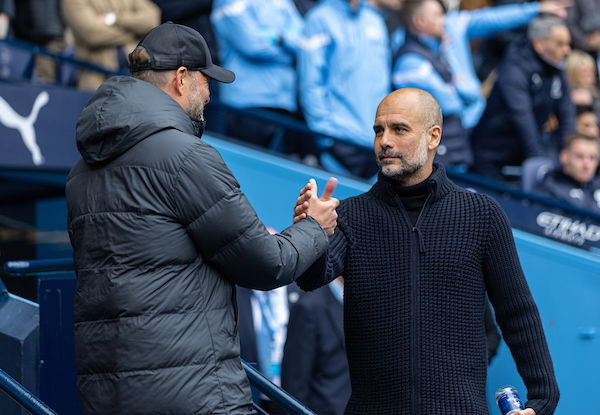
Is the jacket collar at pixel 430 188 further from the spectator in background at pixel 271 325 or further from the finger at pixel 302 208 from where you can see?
the spectator in background at pixel 271 325

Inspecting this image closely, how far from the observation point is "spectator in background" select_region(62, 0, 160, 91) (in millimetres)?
6191

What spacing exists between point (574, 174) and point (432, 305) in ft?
15.4

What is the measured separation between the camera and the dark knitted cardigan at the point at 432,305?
2.69 metres

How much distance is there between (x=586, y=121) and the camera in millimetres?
8398

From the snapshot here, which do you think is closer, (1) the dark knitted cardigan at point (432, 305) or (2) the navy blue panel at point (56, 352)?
(1) the dark knitted cardigan at point (432, 305)

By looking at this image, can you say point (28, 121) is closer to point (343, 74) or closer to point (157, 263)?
point (343, 74)

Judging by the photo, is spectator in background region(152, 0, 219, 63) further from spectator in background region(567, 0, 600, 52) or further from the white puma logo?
spectator in background region(567, 0, 600, 52)

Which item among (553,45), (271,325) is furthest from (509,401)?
(553,45)

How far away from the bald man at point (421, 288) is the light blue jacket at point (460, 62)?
3.73 meters

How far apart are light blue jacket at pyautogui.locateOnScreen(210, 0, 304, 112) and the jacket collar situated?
3481 millimetres

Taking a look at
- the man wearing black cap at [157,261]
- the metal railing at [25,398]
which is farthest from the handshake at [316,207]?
the metal railing at [25,398]

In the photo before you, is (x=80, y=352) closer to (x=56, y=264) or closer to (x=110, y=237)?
(x=110, y=237)

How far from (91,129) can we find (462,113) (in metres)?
6.07

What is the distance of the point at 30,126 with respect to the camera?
6039mm
